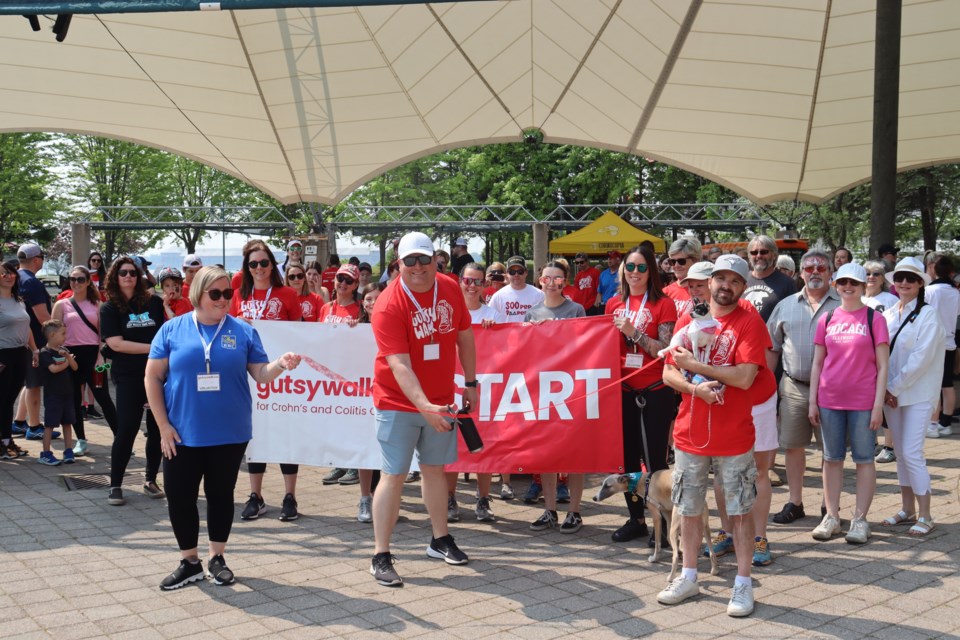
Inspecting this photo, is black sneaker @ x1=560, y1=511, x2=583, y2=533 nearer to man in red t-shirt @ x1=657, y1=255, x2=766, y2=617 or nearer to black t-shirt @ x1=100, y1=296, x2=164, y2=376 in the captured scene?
man in red t-shirt @ x1=657, y1=255, x2=766, y2=617

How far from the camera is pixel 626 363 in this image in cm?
651

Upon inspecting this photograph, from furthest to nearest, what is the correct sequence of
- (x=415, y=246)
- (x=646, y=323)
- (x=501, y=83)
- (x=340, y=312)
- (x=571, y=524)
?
(x=501, y=83) < (x=340, y=312) < (x=571, y=524) < (x=646, y=323) < (x=415, y=246)

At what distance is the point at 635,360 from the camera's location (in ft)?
21.2

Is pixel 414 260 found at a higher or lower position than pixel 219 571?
higher

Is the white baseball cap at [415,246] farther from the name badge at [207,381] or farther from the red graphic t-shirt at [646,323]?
the red graphic t-shirt at [646,323]

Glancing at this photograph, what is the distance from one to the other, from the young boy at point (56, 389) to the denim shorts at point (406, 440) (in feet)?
16.8

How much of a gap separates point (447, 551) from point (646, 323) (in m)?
2.19

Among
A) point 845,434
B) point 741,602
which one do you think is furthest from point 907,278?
point 741,602

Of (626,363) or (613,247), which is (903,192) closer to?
(613,247)

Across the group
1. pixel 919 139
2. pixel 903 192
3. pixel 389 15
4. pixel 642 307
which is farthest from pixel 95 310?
pixel 903 192

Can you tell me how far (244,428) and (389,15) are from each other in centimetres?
1056

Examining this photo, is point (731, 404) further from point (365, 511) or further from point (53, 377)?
point (53, 377)

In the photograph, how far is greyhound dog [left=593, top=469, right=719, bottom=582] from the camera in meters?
5.52

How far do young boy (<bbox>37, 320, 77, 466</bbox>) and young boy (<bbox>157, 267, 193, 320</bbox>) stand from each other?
1346 mm
